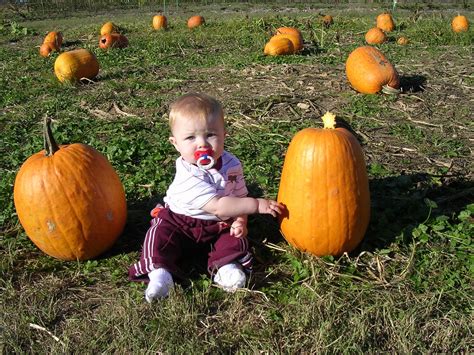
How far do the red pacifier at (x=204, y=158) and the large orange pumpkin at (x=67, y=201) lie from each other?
656 mm

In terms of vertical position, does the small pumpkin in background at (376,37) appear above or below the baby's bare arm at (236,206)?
below

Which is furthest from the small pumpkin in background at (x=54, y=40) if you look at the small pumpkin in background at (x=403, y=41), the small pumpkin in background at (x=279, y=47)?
the small pumpkin in background at (x=403, y=41)

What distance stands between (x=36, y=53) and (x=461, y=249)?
1105cm

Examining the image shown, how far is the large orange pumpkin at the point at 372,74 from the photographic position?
6.61m

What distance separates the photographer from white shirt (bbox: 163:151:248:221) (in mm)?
3143

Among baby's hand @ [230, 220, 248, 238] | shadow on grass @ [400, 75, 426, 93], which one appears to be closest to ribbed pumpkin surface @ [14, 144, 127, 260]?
baby's hand @ [230, 220, 248, 238]

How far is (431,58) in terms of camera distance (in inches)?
360

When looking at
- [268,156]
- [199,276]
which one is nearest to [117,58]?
[268,156]

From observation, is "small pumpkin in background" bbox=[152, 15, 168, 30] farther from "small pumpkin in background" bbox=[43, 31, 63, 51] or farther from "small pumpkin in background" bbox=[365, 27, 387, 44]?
"small pumpkin in background" bbox=[365, 27, 387, 44]

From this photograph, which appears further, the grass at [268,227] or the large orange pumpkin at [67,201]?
the large orange pumpkin at [67,201]

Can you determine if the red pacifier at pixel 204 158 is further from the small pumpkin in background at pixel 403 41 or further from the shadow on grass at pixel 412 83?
the small pumpkin in background at pixel 403 41

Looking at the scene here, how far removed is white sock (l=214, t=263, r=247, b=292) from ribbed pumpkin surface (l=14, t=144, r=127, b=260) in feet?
2.75

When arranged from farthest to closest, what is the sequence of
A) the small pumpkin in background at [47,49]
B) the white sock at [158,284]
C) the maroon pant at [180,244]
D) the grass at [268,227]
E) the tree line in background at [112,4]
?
1. the tree line in background at [112,4]
2. the small pumpkin in background at [47,49]
3. the maroon pant at [180,244]
4. the white sock at [158,284]
5. the grass at [268,227]

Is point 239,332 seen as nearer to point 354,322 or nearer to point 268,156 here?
point 354,322
